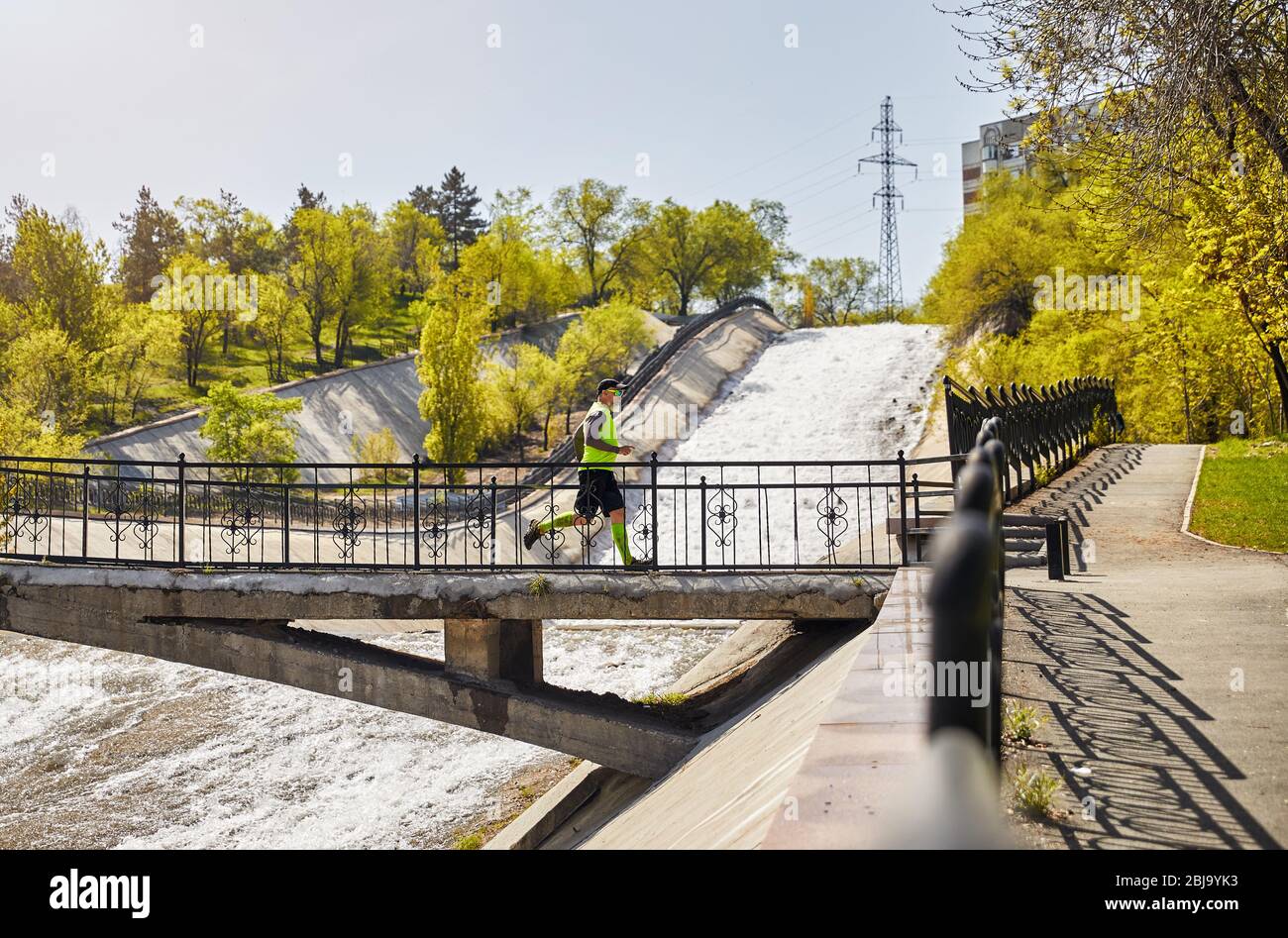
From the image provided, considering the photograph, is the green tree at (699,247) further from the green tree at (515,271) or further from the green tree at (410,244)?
the green tree at (410,244)

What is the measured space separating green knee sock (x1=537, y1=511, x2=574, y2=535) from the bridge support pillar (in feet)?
3.39

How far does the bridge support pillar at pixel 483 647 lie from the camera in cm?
1102

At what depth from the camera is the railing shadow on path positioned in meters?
→ 3.94

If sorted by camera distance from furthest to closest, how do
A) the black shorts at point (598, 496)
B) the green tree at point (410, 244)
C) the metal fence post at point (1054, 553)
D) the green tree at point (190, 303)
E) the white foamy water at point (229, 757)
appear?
the green tree at point (410, 244), the green tree at point (190, 303), the white foamy water at point (229, 757), the black shorts at point (598, 496), the metal fence post at point (1054, 553)

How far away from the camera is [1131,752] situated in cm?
482

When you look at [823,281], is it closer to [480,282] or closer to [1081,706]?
[480,282]

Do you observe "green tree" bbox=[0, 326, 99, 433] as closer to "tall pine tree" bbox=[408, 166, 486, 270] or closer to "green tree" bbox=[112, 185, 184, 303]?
"green tree" bbox=[112, 185, 184, 303]

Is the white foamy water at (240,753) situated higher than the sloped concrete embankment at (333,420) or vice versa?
the sloped concrete embankment at (333,420)

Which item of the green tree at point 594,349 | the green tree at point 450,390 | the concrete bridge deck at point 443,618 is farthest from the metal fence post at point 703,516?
the green tree at point 594,349

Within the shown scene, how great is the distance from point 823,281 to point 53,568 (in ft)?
253

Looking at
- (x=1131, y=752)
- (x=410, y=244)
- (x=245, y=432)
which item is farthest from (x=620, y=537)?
(x=410, y=244)

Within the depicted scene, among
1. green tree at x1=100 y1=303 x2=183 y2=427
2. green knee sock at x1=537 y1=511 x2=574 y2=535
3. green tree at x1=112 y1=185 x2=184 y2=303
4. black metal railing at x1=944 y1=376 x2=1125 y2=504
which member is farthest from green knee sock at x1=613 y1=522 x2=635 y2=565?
green tree at x1=112 y1=185 x2=184 y2=303

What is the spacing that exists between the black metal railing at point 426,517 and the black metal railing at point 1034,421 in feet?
4.44
